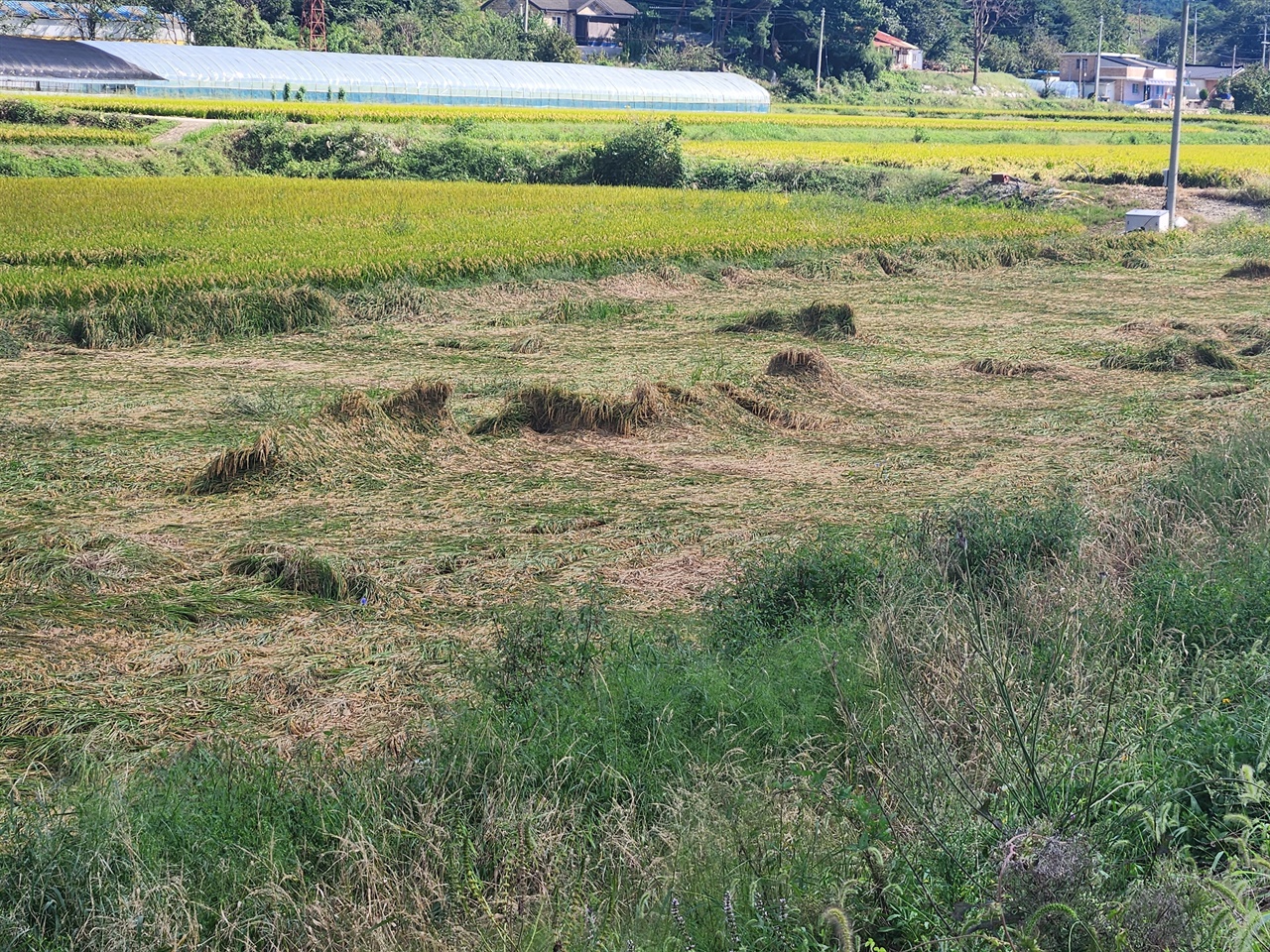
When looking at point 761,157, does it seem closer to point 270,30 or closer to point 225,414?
point 225,414

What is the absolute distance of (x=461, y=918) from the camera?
3779 millimetres

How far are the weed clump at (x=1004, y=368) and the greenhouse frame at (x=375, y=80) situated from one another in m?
44.0

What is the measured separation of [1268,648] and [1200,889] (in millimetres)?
2149

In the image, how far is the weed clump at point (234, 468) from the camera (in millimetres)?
8680

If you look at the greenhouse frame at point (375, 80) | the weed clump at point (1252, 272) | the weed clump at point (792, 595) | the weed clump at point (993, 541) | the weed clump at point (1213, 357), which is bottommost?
the weed clump at point (792, 595)

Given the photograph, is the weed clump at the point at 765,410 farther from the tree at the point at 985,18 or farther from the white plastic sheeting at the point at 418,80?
the tree at the point at 985,18

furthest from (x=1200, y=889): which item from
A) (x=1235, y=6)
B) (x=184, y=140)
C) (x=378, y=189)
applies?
(x=1235, y=6)

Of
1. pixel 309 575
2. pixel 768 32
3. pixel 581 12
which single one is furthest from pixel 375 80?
pixel 309 575

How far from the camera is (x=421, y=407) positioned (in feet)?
32.9

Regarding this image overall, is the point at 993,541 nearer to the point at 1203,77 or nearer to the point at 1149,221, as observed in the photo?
the point at 1149,221

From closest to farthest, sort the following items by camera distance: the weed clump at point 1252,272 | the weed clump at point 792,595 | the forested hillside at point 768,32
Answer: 1. the weed clump at point 792,595
2. the weed clump at point 1252,272
3. the forested hillside at point 768,32

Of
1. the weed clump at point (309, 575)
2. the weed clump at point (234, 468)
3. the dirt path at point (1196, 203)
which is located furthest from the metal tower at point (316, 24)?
the weed clump at point (309, 575)

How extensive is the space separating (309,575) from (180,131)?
3607 cm

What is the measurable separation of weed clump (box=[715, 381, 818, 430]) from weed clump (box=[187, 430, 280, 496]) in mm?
4234
